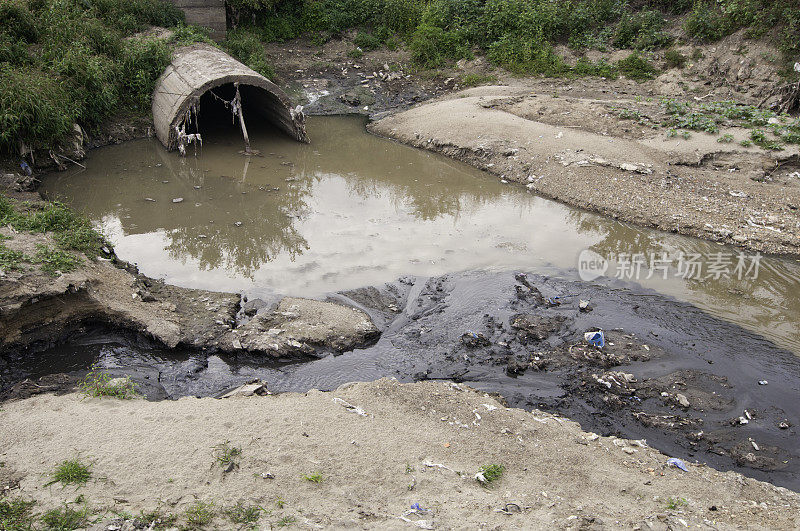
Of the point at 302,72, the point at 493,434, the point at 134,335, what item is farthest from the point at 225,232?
the point at 302,72

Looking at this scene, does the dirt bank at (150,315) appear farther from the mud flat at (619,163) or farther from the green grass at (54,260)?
the mud flat at (619,163)

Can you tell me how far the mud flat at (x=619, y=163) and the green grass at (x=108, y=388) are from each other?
6.88 meters

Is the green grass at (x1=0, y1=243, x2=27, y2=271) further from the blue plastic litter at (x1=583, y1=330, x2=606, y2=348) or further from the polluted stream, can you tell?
the blue plastic litter at (x1=583, y1=330, x2=606, y2=348)

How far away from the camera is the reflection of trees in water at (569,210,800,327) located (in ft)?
21.7

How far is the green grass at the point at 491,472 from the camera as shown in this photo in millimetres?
3873

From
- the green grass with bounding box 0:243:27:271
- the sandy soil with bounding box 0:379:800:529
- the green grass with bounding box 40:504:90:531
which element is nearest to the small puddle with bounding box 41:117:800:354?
the green grass with bounding box 0:243:27:271

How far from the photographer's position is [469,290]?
681 centimetres

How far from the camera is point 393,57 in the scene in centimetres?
1579

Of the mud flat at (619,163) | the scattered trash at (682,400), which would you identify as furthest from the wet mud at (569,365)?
the mud flat at (619,163)

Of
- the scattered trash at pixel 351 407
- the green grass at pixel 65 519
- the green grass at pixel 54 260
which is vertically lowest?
the scattered trash at pixel 351 407

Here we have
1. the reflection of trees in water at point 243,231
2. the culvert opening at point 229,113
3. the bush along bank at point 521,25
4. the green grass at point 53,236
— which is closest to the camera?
the green grass at point 53,236

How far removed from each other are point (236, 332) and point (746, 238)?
687cm

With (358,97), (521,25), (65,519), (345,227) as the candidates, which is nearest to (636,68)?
(521,25)

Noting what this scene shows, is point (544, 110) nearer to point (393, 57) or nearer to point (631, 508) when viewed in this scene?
point (393, 57)
